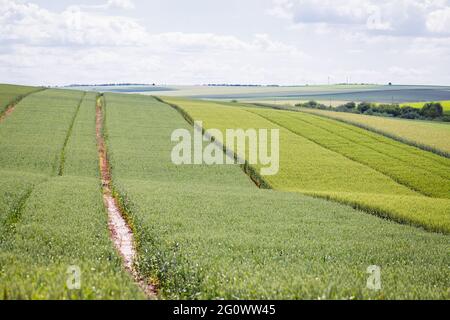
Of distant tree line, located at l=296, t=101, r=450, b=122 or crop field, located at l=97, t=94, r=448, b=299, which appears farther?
distant tree line, located at l=296, t=101, r=450, b=122

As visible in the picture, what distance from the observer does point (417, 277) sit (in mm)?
13031

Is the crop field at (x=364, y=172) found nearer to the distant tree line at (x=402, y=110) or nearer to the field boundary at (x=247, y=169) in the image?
the field boundary at (x=247, y=169)

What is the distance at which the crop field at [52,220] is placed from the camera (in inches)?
405

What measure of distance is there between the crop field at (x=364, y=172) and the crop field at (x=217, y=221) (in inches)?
5.5

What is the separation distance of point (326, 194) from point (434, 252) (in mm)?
13404

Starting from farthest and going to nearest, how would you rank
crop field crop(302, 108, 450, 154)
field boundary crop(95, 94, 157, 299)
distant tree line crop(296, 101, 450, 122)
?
distant tree line crop(296, 101, 450, 122)
crop field crop(302, 108, 450, 154)
field boundary crop(95, 94, 157, 299)

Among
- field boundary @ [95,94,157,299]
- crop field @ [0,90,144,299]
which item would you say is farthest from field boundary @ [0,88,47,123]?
field boundary @ [95,94,157,299]

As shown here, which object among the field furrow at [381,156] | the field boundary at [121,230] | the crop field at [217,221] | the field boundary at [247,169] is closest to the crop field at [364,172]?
the field furrow at [381,156]

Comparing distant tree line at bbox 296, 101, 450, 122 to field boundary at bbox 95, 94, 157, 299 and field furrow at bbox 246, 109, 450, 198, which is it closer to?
field furrow at bbox 246, 109, 450, 198

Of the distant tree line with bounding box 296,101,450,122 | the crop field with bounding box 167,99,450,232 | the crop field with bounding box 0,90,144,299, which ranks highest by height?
the distant tree line with bounding box 296,101,450,122

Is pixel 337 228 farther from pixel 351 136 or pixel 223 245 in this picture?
pixel 351 136

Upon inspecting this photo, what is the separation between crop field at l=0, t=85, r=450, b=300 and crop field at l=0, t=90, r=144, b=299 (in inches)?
2.5

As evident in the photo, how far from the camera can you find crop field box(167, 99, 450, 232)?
84.7ft

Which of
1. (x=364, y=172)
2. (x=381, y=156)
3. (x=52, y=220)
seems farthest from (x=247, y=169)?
(x=52, y=220)
